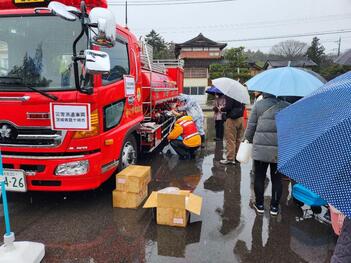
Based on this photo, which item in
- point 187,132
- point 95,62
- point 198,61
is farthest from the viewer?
point 198,61

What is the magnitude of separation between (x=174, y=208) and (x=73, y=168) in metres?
1.31

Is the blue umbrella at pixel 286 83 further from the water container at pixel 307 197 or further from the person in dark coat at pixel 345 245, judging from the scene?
the person in dark coat at pixel 345 245

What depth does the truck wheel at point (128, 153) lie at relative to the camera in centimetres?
476

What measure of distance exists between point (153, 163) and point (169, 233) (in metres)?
3.26

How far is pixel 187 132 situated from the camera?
6711 mm

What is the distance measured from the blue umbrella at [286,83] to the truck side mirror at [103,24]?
5.90ft

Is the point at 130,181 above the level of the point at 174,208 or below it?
above

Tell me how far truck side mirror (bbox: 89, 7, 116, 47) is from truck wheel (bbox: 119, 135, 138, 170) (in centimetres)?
180

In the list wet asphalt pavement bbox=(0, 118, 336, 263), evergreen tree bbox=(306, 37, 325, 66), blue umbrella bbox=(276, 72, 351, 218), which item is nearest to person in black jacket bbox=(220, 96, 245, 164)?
wet asphalt pavement bbox=(0, 118, 336, 263)

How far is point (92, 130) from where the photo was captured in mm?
3785

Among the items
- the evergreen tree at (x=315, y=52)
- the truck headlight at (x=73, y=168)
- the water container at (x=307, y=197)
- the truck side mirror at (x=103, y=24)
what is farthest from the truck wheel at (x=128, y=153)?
the evergreen tree at (x=315, y=52)

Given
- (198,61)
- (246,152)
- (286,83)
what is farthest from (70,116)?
(198,61)

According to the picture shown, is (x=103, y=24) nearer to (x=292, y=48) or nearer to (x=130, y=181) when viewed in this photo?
(x=130, y=181)

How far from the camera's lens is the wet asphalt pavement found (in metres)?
3.19
